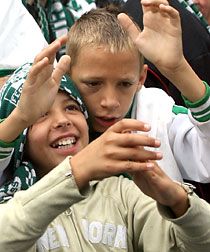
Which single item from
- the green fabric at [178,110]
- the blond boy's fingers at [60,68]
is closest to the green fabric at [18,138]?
the blond boy's fingers at [60,68]

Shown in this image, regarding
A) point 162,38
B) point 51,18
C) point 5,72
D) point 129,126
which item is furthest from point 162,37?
point 51,18

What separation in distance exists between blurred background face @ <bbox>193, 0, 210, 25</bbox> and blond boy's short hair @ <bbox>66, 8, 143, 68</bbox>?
3.76 feet

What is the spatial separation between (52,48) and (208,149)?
574 millimetres

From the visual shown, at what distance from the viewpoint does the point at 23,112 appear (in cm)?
229

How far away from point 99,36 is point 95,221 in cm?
64

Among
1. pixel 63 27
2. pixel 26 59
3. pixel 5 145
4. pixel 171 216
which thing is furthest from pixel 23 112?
pixel 63 27

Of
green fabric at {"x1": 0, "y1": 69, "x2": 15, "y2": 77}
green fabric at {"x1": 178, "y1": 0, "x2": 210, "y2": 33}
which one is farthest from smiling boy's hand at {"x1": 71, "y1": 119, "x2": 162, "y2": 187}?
green fabric at {"x1": 178, "y1": 0, "x2": 210, "y2": 33}

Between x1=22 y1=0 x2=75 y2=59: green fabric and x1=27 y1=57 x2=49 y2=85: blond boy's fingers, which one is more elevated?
x1=27 y1=57 x2=49 y2=85: blond boy's fingers

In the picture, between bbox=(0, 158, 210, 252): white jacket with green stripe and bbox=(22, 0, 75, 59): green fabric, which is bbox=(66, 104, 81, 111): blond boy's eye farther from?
bbox=(22, 0, 75, 59): green fabric

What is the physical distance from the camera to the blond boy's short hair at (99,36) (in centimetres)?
261

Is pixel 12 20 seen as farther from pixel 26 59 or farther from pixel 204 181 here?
pixel 204 181

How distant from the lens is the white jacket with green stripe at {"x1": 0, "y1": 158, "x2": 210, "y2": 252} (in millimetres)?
1945

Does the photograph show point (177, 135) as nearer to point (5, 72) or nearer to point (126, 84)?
point (126, 84)

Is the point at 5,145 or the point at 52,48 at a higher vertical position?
the point at 52,48
